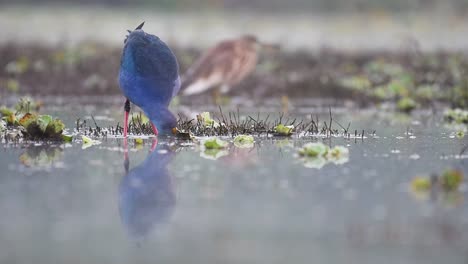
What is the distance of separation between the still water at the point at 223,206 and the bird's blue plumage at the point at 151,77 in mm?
403

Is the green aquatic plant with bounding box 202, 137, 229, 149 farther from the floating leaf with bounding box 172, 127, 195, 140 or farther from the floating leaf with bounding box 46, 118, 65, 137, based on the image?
the floating leaf with bounding box 46, 118, 65, 137

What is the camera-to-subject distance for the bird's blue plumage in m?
9.19

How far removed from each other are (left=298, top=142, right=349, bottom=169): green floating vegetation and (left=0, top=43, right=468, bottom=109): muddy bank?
5.70 meters

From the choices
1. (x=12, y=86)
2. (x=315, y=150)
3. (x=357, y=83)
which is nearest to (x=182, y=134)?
(x=315, y=150)

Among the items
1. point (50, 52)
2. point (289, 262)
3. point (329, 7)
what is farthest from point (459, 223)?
point (329, 7)

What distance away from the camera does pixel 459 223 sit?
5.62 metres

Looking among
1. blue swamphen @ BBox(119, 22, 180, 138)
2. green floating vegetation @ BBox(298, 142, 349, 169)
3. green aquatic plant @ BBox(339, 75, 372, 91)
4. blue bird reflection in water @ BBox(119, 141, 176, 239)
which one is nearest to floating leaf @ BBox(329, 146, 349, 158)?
green floating vegetation @ BBox(298, 142, 349, 169)

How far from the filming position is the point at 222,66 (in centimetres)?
1465

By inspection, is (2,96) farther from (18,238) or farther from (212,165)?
(18,238)

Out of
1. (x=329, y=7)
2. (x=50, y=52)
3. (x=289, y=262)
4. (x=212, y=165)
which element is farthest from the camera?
(x=329, y=7)

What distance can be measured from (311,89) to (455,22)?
426 inches

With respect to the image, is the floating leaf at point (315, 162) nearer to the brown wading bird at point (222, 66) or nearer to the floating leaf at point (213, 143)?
the floating leaf at point (213, 143)

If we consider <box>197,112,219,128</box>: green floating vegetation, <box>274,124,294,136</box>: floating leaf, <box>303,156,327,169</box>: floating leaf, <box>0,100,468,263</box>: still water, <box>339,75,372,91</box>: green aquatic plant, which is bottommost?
<box>0,100,468,263</box>: still water

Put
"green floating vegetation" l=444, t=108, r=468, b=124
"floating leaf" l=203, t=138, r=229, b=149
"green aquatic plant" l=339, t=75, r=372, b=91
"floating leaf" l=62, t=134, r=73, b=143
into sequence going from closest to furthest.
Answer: "floating leaf" l=203, t=138, r=229, b=149, "floating leaf" l=62, t=134, r=73, b=143, "green floating vegetation" l=444, t=108, r=468, b=124, "green aquatic plant" l=339, t=75, r=372, b=91
